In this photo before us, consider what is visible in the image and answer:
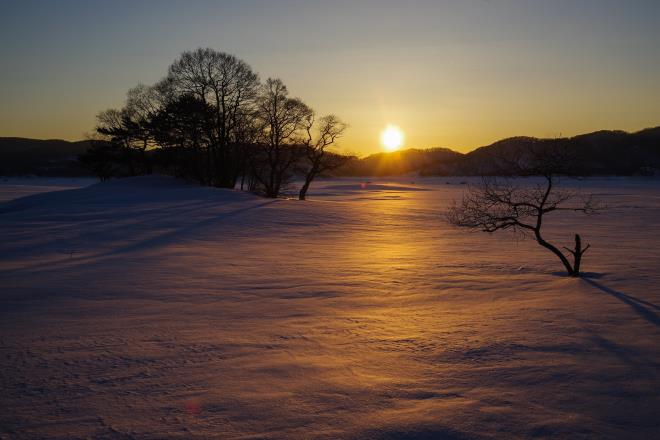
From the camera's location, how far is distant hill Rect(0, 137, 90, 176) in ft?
463

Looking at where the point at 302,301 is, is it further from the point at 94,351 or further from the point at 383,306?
the point at 94,351

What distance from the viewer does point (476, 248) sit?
18.5m

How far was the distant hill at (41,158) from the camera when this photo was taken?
14100cm

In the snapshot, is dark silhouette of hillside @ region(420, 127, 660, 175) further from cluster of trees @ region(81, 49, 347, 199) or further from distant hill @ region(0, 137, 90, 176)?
distant hill @ region(0, 137, 90, 176)

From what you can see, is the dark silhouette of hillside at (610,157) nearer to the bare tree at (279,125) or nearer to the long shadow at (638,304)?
the bare tree at (279,125)

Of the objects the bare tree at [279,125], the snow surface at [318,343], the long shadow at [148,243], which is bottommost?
the snow surface at [318,343]

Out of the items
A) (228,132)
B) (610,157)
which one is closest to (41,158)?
(228,132)

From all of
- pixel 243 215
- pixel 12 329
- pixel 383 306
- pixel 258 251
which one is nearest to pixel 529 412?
pixel 383 306

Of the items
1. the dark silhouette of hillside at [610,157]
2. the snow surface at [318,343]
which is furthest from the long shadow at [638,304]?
the dark silhouette of hillside at [610,157]

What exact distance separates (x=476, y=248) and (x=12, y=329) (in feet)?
53.2

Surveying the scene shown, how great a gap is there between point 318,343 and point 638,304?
7.58 meters

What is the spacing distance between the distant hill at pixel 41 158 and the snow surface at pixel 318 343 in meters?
133

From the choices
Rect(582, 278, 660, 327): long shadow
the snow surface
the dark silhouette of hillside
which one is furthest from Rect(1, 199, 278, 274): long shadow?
the dark silhouette of hillside

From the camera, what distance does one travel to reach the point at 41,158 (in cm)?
16225
